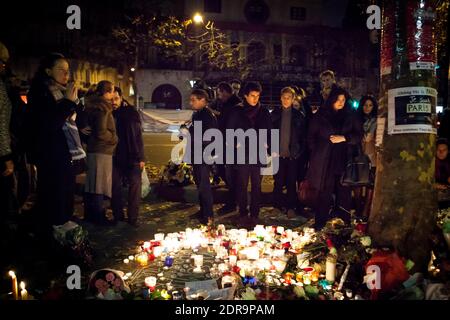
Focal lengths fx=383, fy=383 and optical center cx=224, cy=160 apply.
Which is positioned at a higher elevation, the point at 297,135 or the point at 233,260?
the point at 297,135

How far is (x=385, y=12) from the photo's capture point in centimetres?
402

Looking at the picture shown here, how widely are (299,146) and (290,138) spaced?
0.22 meters

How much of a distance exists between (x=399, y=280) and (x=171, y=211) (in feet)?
15.7

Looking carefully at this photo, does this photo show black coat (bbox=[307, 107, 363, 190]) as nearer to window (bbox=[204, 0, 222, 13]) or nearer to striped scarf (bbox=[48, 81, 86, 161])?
striped scarf (bbox=[48, 81, 86, 161])

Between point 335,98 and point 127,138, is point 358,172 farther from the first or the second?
point 127,138

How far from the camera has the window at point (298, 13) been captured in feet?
111

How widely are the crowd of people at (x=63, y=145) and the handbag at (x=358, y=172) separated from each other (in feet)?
10.9

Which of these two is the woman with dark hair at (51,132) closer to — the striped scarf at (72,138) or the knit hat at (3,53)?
the striped scarf at (72,138)

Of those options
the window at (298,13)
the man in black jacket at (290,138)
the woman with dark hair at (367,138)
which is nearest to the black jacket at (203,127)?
the man in black jacket at (290,138)

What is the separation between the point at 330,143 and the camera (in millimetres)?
5875

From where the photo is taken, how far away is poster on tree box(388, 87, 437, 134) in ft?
12.4

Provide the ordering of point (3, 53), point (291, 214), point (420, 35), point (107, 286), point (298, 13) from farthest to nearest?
point (298, 13) < point (291, 214) < point (3, 53) < point (420, 35) < point (107, 286)

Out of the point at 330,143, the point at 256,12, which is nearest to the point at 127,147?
the point at 330,143
